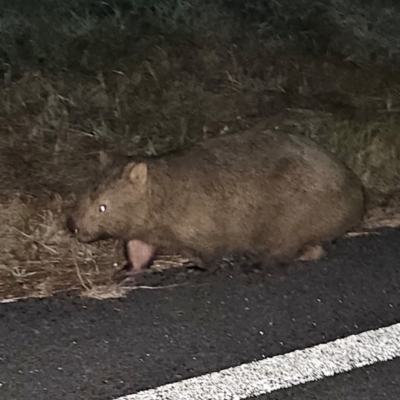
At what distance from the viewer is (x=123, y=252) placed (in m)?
3.54

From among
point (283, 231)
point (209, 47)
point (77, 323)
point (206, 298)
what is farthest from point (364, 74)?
point (77, 323)

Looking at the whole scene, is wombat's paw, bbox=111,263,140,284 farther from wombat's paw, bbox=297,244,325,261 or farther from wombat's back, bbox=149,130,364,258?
wombat's paw, bbox=297,244,325,261

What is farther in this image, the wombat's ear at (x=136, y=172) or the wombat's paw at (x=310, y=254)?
the wombat's paw at (x=310, y=254)

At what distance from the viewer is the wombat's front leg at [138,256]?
3375 millimetres

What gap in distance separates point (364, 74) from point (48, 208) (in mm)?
2574

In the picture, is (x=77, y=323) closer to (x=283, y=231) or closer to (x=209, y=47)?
(x=283, y=231)

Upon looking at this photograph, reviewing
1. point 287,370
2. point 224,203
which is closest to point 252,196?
point 224,203

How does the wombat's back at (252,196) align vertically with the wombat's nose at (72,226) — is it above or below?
above

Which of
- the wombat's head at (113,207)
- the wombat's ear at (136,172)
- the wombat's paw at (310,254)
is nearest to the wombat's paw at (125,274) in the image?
the wombat's head at (113,207)

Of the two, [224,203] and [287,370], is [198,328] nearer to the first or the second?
[287,370]

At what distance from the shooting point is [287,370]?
275 centimetres

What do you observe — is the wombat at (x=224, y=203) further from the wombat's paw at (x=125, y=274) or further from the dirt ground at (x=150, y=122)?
the dirt ground at (x=150, y=122)

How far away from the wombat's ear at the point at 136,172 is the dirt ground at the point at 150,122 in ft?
1.47

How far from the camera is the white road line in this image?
2.62 meters
